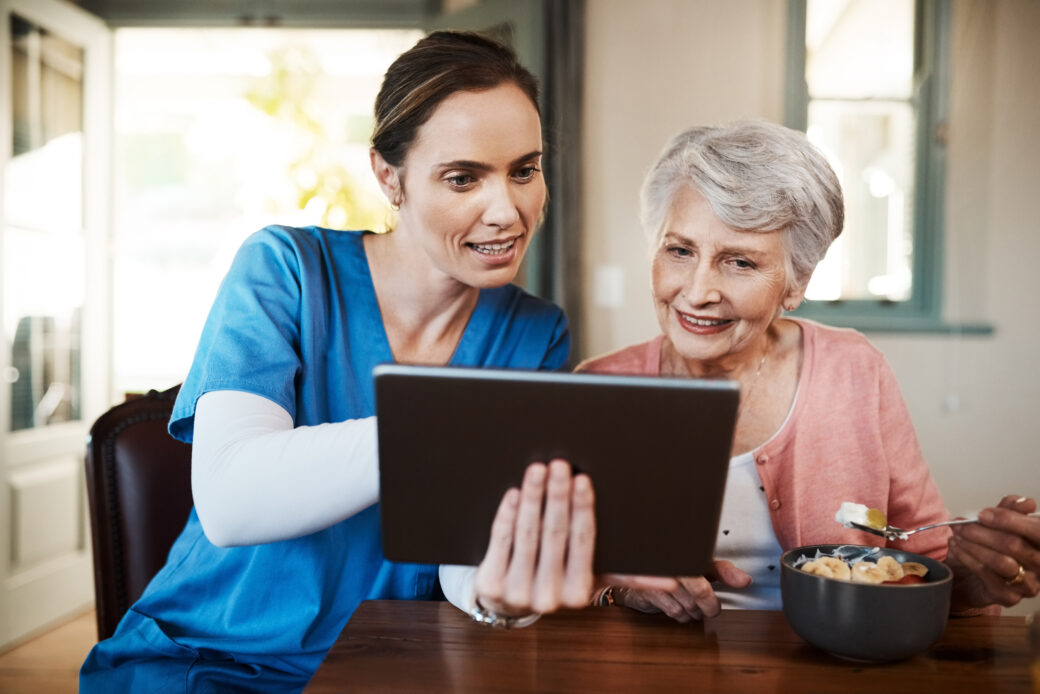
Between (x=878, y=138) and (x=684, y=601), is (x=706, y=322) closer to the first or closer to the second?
(x=684, y=601)

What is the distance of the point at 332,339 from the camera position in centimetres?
122

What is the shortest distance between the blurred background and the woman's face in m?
2.04

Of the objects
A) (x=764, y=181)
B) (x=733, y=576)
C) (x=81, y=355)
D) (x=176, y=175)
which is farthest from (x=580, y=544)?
(x=176, y=175)

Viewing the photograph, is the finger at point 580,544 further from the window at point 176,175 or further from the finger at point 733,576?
the window at point 176,175

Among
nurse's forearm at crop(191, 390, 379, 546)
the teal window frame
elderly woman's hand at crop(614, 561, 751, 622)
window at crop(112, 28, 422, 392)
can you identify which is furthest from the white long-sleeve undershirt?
window at crop(112, 28, 422, 392)

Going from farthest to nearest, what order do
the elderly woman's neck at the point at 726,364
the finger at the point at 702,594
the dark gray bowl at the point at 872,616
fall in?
1. the elderly woman's neck at the point at 726,364
2. the finger at the point at 702,594
3. the dark gray bowl at the point at 872,616

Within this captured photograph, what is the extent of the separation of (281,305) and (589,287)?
7.58 feet

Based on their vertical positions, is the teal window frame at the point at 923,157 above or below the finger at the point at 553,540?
above

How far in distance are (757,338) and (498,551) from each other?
2.64 ft

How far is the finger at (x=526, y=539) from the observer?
0.69 m

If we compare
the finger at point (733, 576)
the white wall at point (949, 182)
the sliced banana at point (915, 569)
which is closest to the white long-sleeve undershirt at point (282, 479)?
Answer: the finger at point (733, 576)

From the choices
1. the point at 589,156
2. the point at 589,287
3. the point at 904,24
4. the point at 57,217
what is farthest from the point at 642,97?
the point at 57,217

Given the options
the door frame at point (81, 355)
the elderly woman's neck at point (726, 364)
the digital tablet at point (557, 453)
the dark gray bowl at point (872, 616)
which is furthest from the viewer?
the door frame at point (81, 355)

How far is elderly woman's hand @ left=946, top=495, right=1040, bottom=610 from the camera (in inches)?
39.0
